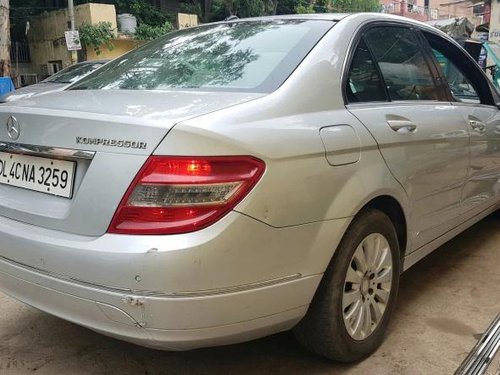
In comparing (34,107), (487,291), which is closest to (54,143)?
(34,107)

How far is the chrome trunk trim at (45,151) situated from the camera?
1985mm

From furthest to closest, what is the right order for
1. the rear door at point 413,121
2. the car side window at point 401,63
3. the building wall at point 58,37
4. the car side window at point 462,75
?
the building wall at point 58,37 < the car side window at point 462,75 < the car side window at point 401,63 < the rear door at point 413,121

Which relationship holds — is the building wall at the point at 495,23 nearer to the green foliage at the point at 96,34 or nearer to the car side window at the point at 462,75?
the green foliage at the point at 96,34

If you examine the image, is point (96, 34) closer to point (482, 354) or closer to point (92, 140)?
point (92, 140)

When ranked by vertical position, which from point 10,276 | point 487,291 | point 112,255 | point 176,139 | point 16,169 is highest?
point 176,139

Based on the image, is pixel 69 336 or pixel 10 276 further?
pixel 69 336

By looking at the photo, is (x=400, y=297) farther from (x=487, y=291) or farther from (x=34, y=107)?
(x=34, y=107)

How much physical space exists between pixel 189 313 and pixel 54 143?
0.85 metres

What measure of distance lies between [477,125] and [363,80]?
3.89 ft

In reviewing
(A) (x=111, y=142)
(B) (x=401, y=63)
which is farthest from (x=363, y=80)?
(A) (x=111, y=142)

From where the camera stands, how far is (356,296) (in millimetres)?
2424

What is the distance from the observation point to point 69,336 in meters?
2.83

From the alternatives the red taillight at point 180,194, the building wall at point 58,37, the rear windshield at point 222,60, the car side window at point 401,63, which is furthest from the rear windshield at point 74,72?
the building wall at point 58,37

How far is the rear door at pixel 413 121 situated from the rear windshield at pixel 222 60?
32cm
